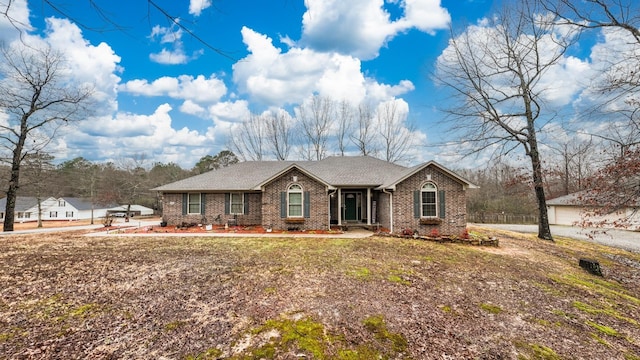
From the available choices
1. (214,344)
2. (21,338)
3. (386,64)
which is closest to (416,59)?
(386,64)

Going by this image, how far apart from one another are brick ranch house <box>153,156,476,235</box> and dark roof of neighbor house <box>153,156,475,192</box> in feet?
0.13

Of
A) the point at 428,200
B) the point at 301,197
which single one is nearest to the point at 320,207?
the point at 301,197

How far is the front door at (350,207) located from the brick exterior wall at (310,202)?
9.24 feet

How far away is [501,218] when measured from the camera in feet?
88.9

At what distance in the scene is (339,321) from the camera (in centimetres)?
474

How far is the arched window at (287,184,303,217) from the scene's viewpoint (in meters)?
14.6

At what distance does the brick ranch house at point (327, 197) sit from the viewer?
13344mm

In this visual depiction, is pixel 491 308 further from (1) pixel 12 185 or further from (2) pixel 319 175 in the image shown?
(1) pixel 12 185

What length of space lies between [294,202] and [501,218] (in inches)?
941

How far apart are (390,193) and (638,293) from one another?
28.0 feet

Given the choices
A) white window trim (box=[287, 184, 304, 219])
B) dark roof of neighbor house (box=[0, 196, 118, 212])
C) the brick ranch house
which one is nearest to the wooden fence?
the brick ranch house

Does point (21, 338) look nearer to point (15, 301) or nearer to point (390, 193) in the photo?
point (15, 301)

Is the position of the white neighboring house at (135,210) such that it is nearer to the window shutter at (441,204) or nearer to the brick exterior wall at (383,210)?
the brick exterior wall at (383,210)

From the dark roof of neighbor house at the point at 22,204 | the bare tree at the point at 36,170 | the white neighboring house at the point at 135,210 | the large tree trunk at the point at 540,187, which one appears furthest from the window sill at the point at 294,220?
the dark roof of neighbor house at the point at 22,204
